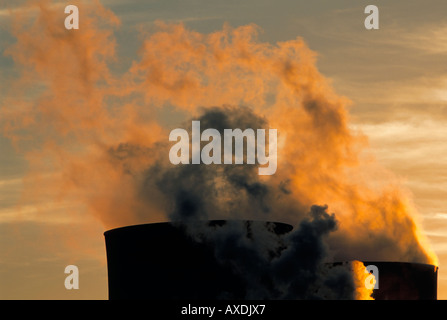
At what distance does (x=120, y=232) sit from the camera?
176ft

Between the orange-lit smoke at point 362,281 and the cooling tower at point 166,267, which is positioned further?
the orange-lit smoke at point 362,281

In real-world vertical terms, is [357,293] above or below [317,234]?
below

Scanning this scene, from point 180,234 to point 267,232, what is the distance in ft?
19.1

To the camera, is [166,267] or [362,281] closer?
[166,267]

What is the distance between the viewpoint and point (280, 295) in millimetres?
54500

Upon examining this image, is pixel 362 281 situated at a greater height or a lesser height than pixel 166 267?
lesser

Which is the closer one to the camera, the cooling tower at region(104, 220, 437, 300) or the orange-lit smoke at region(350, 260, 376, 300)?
the cooling tower at region(104, 220, 437, 300)

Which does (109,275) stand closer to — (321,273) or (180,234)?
(180,234)
